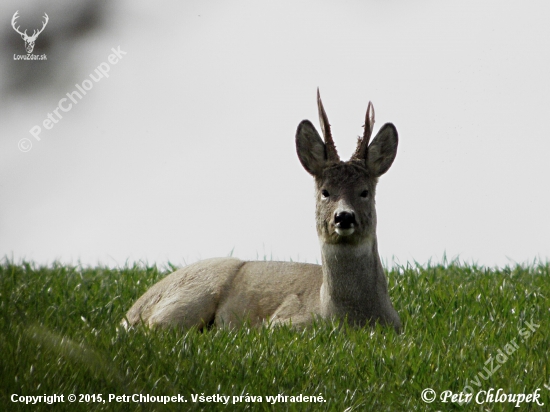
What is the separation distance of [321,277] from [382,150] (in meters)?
1.14

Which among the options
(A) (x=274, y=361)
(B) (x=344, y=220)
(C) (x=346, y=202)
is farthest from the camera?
(C) (x=346, y=202)

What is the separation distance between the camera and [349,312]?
588 cm

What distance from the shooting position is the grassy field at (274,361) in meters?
4.18

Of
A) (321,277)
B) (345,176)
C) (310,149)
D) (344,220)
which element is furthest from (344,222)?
(321,277)

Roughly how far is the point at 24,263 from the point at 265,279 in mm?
3424

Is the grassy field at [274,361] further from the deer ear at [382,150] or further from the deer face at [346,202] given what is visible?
the deer ear at [382,150]

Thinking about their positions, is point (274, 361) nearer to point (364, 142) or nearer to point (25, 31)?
point (364, 142)

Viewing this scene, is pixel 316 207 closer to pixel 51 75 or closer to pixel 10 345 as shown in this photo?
pixel 10 345

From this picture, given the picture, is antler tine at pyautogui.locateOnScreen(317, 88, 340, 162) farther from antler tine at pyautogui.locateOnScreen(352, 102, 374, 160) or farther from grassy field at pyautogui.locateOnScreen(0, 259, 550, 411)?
grassy field at pyautogui.locateOnScreen(0, 259, 550, 411)

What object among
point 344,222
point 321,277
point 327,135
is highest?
point 327,135

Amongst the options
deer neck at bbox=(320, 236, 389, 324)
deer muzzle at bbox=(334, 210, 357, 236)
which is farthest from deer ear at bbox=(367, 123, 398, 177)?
deer muzzle at bbox=(334, 210, 357, 236)

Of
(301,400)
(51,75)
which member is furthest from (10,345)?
(51,75)

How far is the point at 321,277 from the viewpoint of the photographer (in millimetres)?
6426

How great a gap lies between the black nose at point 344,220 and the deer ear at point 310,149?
2.17 feet
